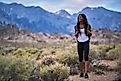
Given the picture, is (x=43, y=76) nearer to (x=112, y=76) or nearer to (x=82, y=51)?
(x=82, y=51)

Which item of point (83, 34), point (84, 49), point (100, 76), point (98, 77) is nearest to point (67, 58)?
point (100, 76)

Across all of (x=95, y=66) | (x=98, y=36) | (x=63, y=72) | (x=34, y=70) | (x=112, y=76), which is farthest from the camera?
(x=98, y=36)

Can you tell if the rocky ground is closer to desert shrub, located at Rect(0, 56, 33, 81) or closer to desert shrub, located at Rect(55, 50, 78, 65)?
desert shrub, located at Rect(55, 50, 78, 65)

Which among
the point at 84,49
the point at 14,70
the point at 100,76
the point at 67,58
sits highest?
the point at 84,49

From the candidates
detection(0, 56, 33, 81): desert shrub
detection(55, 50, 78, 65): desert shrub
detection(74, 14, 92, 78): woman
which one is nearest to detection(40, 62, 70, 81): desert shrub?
detection(74, 14, 92, 78): woman

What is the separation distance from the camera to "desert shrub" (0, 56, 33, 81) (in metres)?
8.96

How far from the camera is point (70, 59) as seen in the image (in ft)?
49.4

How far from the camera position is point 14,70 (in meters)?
9.27

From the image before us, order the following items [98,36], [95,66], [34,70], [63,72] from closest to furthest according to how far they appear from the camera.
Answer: [34,70] < [63,72] < [95,66] < [98,36]

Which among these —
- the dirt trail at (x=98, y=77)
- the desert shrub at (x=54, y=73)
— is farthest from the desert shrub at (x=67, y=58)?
the desert shrub at (x=54, y=73)

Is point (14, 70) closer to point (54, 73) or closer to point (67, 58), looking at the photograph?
point (54, 73)

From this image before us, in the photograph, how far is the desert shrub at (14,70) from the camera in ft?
29.4

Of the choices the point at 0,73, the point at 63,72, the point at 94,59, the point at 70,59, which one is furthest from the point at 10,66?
the point at 94,59

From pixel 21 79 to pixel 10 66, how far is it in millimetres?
457
